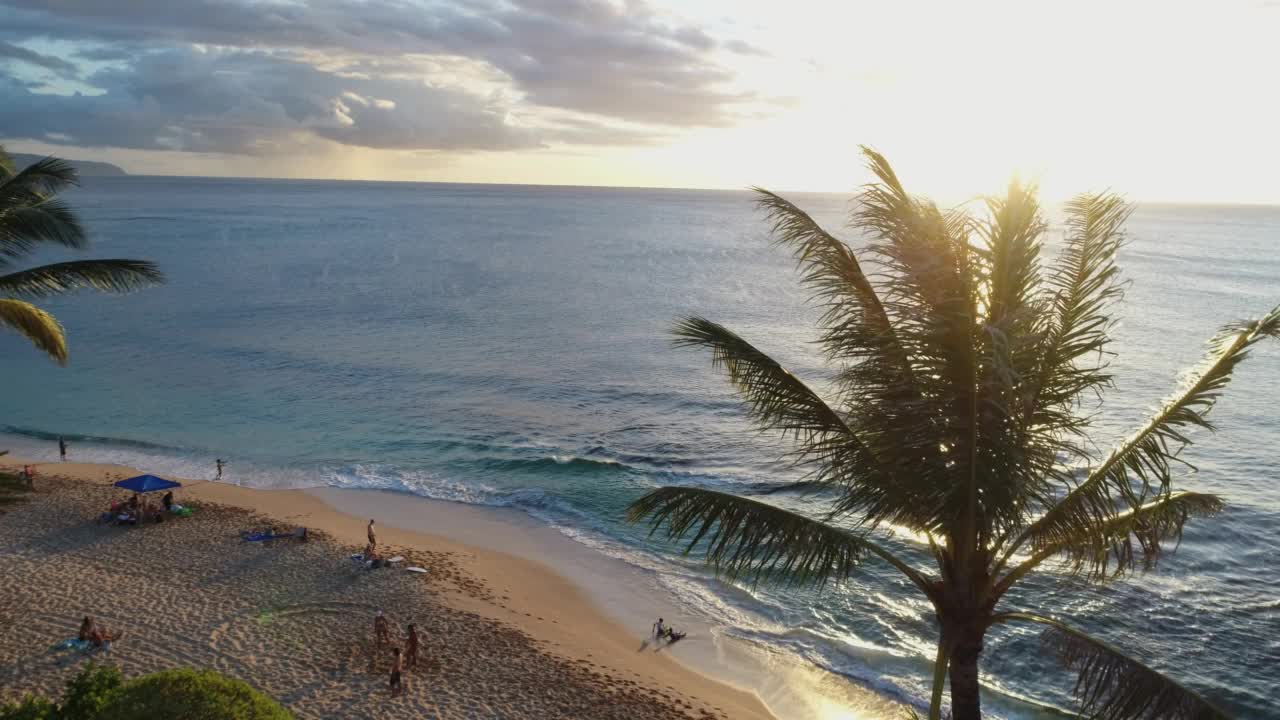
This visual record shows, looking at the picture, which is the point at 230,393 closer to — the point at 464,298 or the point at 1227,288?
the point at 464,298

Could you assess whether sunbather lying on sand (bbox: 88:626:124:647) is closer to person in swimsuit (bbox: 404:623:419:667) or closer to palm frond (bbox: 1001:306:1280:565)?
person in swimsuit (bbox: 404:623:419:667)

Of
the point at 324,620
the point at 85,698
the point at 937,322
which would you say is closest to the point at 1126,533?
the point at 937,322

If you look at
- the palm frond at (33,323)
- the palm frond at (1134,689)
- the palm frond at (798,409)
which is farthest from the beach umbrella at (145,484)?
the palm frond at (1134,689)

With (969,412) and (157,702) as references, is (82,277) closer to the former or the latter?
(157,702)

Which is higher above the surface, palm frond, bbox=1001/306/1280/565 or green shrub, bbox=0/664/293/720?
palm frond, bbox=1001/306/1280/565

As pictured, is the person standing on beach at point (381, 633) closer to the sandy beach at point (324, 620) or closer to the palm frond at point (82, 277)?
the sandy beach at point (324, 620)

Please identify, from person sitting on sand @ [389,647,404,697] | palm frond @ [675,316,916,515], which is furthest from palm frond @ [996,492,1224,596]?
person sitting on sand @ [389,647,404,697]

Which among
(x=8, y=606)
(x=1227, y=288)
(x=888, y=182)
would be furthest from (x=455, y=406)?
(x=1227, y=288)
